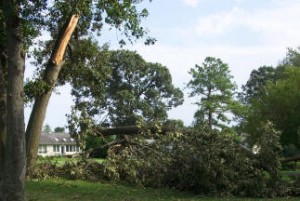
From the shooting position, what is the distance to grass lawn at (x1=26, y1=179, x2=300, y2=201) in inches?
472

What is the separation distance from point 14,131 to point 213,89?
154 feet

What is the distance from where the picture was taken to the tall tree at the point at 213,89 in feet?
175

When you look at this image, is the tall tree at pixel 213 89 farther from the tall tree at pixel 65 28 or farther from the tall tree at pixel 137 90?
the tall tree at pixel 65 28

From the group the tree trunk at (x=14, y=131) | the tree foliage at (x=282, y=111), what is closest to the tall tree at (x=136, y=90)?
the tree foliage at (x=282, y=111)

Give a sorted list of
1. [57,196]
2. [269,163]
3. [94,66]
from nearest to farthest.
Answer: [57,196] < [269,163] < [94,66]

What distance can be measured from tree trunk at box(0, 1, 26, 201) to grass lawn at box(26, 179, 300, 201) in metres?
2.19

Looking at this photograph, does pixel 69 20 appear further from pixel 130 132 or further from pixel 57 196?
pixel 57 196

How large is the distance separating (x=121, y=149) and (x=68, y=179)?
2.18 metres

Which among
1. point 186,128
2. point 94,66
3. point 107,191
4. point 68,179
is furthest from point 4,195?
point 94,66

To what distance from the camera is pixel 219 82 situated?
5428cm

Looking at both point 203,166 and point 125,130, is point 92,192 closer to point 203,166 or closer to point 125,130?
point 203,166

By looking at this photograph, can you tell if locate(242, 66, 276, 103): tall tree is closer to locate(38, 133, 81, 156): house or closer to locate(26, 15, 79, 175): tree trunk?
locate(38, 133, 81, 156): house

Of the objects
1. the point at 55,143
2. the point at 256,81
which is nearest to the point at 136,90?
the point at 256,81

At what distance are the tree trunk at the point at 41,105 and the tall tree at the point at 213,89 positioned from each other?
121 feet
